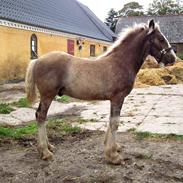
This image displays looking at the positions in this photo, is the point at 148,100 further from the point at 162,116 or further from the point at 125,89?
the point at 125,89

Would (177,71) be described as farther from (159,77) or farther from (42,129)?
(42,129)

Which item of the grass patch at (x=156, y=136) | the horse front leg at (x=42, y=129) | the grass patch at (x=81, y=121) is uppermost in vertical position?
the horse front leg at (x=42, y=129)

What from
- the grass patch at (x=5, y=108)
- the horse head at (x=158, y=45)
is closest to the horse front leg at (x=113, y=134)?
the horse head at (x=158, y=45)

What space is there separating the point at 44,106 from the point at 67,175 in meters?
1.40

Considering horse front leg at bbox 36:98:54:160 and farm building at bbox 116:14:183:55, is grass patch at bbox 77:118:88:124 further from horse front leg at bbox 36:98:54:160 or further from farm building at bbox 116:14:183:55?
farm building at bbox 116:14:183:55

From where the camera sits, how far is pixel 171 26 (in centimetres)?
5103

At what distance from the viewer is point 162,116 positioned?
9.72m

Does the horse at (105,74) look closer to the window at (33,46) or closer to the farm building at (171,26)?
the window at (33,46)

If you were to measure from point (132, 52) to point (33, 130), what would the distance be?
126 inches

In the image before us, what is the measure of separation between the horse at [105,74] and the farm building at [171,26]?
4263cm

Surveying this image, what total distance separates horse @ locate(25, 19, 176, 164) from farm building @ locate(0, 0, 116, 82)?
12111 mm

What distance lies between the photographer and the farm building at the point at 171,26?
4825cm

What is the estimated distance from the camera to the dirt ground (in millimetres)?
5320

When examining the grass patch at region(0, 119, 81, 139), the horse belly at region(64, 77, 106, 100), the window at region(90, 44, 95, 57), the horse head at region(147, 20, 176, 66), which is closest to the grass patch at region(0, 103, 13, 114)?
the grass patch at region(0, 119, 81, 139)
